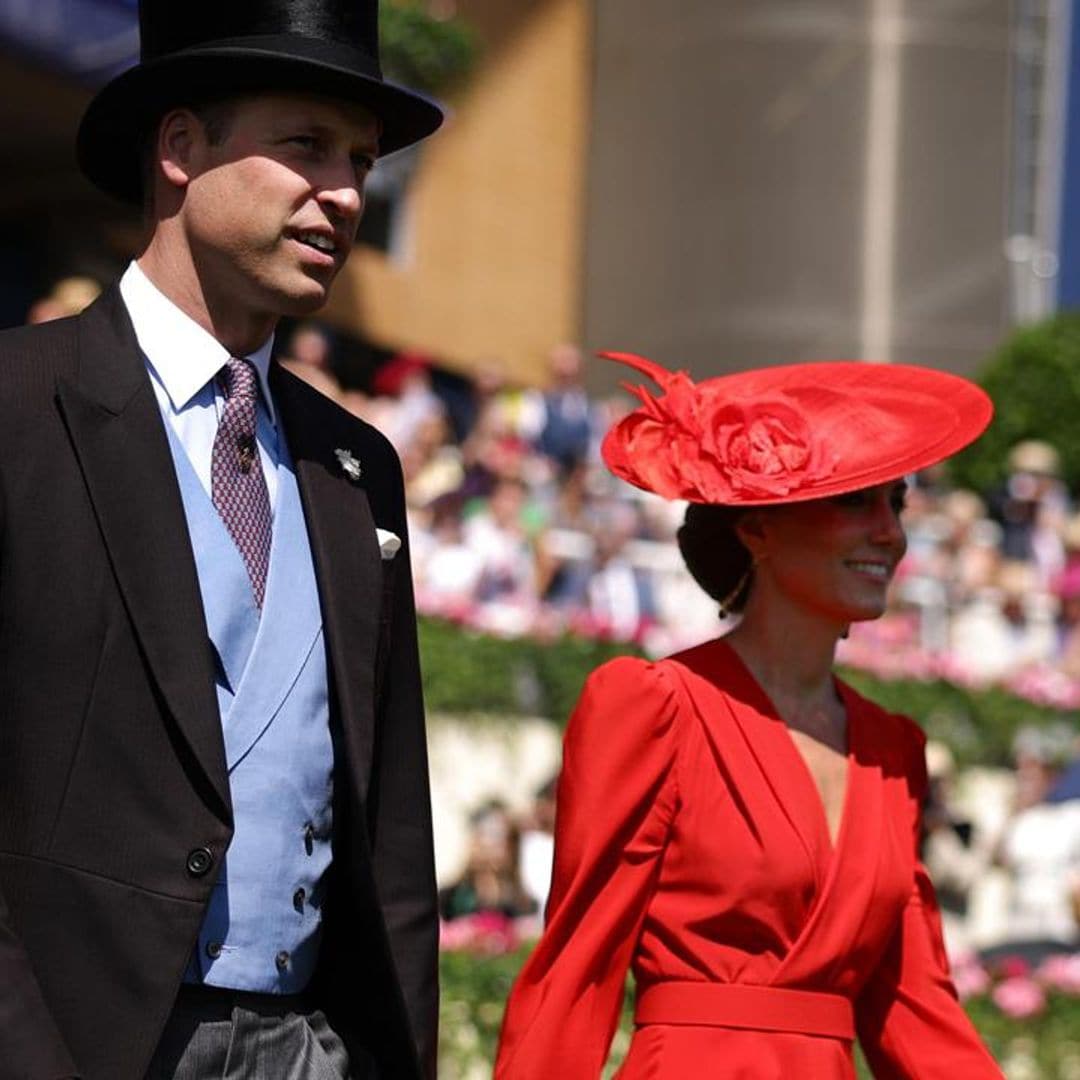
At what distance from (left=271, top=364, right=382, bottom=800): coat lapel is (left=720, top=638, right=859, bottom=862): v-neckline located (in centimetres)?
112

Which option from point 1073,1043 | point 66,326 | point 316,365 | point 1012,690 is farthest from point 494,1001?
point 1012,690

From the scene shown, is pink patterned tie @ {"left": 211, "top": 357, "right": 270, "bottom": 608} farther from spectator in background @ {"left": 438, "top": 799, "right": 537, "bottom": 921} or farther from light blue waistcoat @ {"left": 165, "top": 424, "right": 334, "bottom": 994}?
spectator in background @ {"left": 438, "top": 799, "right": 537, "bottom": 921}

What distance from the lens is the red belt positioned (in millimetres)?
4273

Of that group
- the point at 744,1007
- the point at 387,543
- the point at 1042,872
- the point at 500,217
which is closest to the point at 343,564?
the point at 387,543

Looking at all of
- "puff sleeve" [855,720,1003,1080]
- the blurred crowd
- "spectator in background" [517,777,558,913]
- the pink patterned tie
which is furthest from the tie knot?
"spectator in background" [517,777,558,913]

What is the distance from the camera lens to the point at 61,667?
3.18 meters

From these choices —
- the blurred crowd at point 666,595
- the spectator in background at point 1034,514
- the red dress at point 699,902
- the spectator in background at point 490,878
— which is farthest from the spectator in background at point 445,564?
the red dress at point 699,902

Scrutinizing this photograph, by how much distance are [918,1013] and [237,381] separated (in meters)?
1.78

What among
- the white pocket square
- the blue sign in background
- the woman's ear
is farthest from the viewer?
the blue sign in background

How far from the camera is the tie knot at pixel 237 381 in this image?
350 cm

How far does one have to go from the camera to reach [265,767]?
3324mm

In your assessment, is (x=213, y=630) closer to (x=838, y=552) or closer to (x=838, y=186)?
(x=838, y=552)

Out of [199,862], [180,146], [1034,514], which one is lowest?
[1034,514]

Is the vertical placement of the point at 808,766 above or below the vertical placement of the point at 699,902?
above
